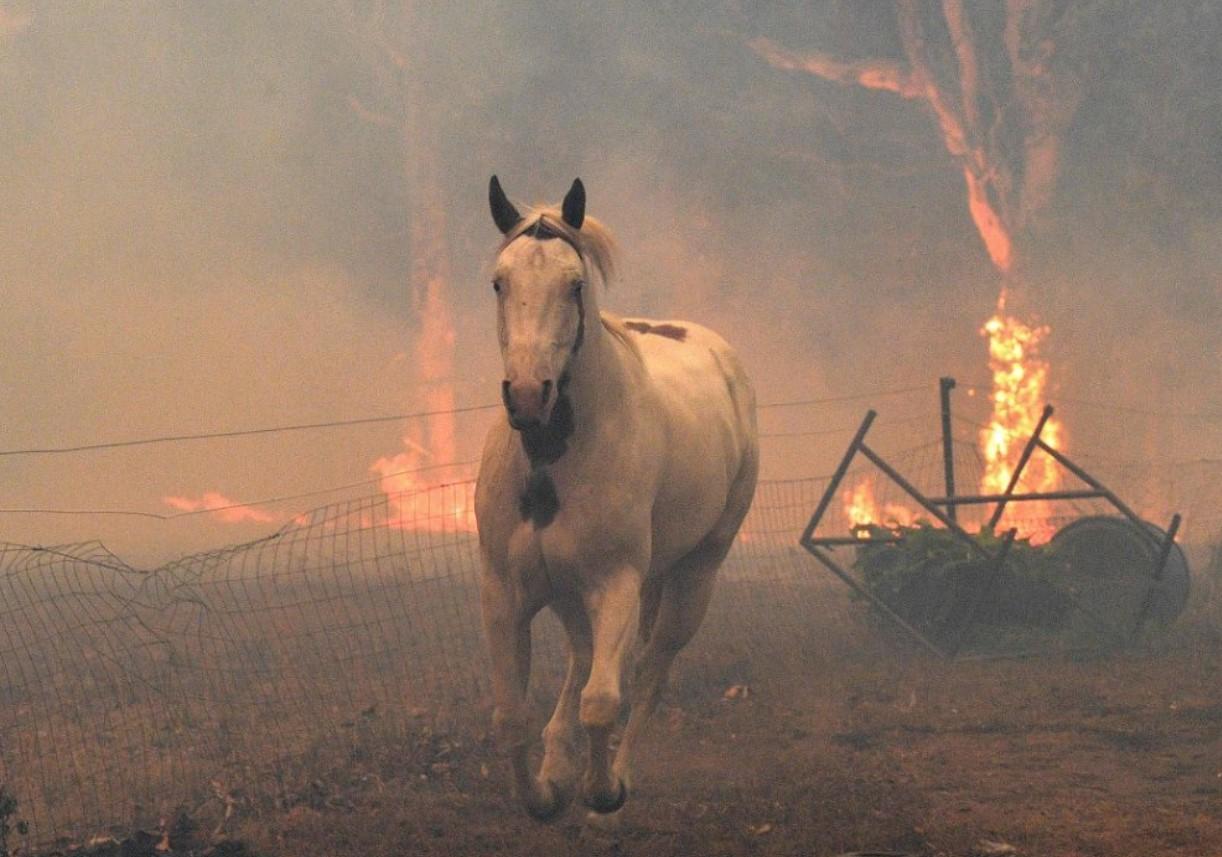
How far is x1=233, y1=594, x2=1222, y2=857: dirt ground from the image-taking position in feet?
22.3

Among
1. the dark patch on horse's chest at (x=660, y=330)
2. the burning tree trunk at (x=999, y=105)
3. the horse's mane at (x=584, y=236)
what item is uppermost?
the burning tree trunk at (x=999, y=105)

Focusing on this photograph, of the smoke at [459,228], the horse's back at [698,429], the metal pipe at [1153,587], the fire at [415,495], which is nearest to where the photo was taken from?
the horse's back at [698,429]

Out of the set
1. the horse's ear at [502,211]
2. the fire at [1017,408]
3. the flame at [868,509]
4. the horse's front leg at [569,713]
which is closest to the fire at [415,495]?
the flame at [868,509]

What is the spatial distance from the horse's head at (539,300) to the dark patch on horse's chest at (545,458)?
0.50 ft

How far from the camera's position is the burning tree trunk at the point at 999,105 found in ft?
101

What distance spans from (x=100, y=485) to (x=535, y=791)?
22.9 meters

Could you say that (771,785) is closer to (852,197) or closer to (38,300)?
(38,300)

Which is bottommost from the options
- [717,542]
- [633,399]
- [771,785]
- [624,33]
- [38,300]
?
[771,785]

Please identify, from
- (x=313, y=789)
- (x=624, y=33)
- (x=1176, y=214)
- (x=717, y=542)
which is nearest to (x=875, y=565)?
(x=717, y=542)

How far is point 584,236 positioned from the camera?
624cm

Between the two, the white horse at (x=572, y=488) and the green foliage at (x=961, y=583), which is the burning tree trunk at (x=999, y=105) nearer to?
the green foliage at (x=961, y=583)

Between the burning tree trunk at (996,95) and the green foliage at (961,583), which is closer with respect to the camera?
the green foliage at (961,583)

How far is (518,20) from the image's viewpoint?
112 ft

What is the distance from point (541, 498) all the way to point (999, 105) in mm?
28494
